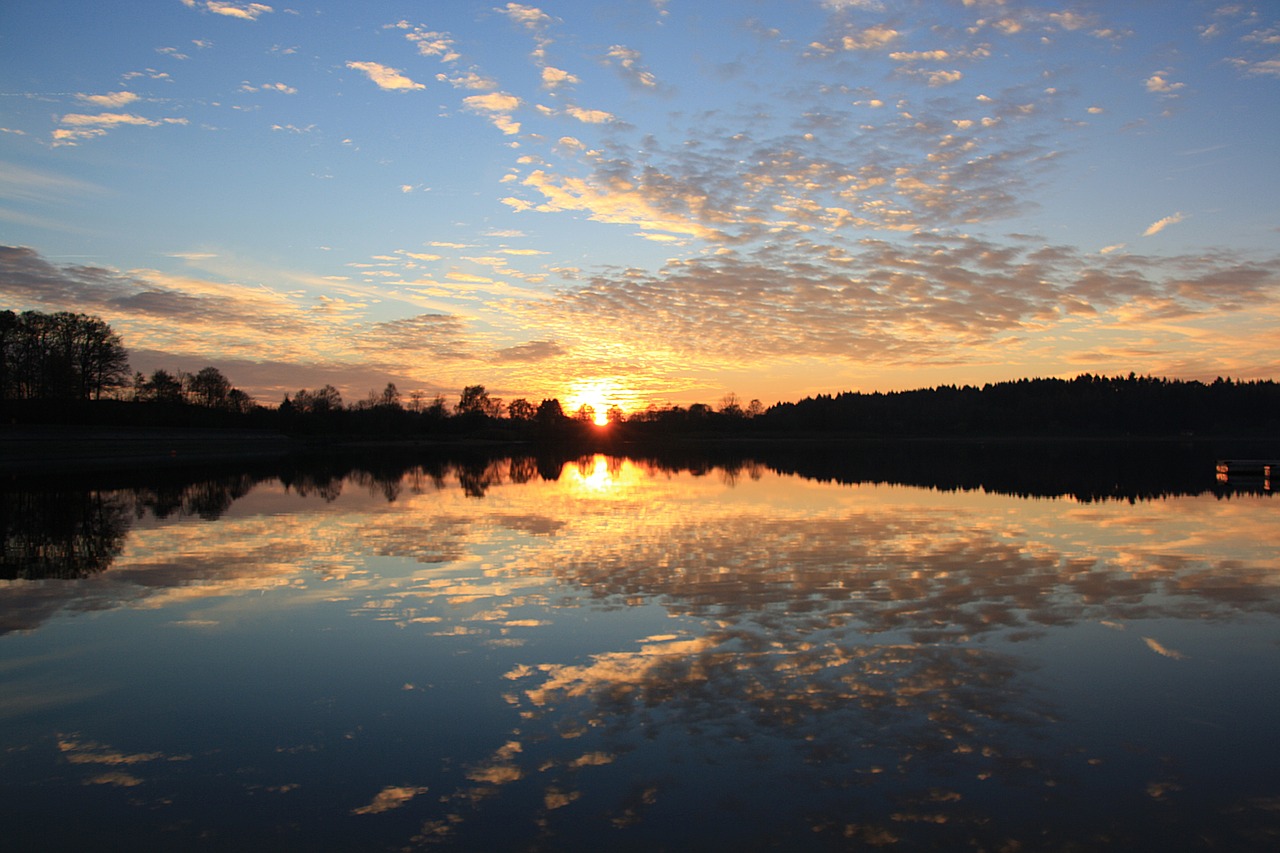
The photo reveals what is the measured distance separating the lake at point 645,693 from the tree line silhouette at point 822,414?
96.9 meters

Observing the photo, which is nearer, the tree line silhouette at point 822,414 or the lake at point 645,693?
the lake at point 645,693

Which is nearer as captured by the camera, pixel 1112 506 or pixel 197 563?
pixel 197 563

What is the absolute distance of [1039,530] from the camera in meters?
18.0

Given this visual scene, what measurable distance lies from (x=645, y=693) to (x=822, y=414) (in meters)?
163

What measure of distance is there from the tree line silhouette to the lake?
318ft

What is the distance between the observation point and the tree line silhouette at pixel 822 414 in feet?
384

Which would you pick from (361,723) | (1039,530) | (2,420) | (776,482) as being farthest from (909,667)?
(2,420)

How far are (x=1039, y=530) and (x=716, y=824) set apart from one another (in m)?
15.6

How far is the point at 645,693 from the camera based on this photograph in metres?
7.32

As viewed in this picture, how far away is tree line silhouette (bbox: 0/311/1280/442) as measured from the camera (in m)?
117

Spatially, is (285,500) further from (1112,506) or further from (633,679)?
(1112,506)

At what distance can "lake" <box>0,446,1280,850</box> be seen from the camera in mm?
5055

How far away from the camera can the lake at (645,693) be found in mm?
5055

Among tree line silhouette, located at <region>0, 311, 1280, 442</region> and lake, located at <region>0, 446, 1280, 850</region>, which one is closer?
lake, located at <region>0, 446, 1280, 850</region>
